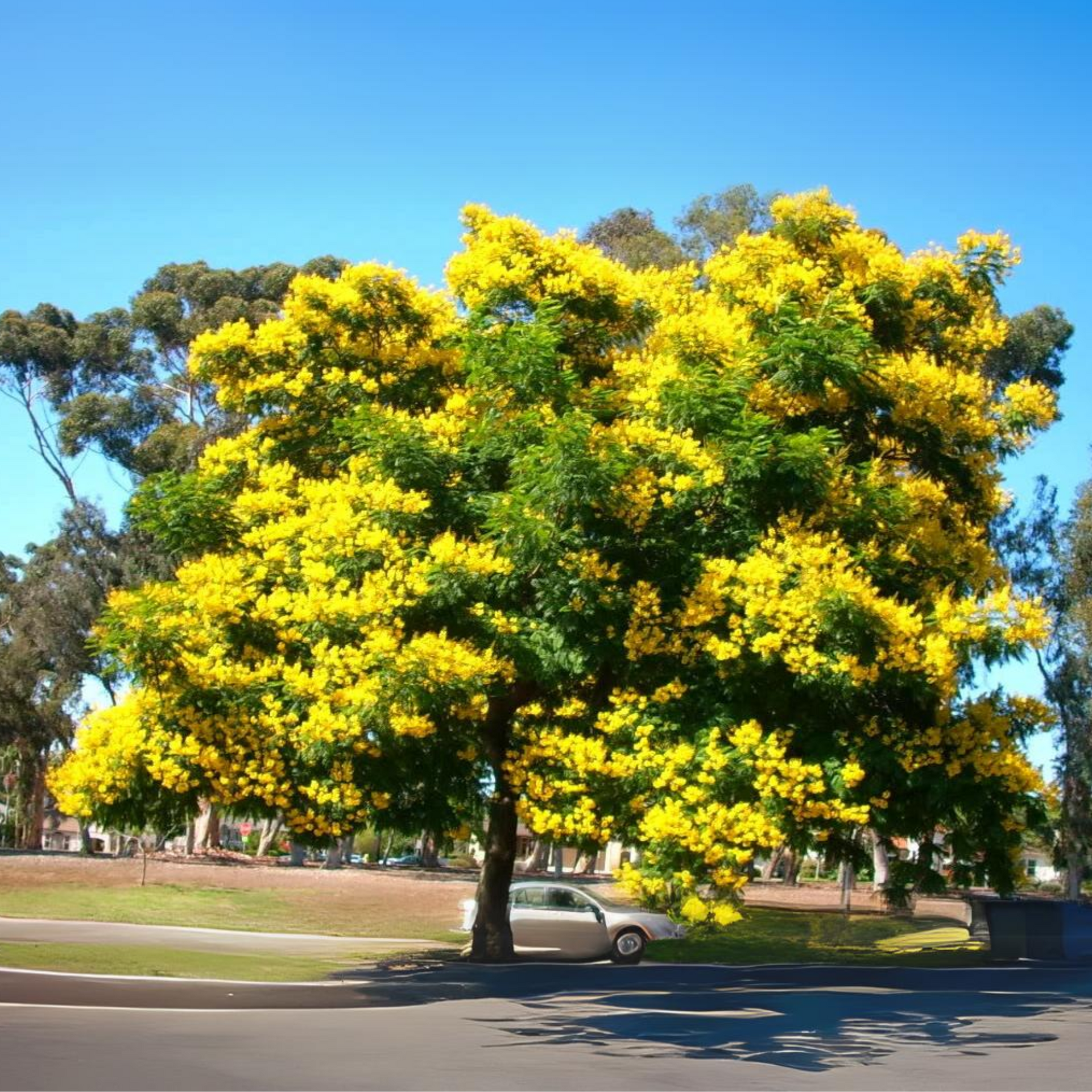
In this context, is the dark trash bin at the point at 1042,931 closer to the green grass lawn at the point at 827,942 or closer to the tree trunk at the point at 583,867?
the green grass lawn at the point at 827,942

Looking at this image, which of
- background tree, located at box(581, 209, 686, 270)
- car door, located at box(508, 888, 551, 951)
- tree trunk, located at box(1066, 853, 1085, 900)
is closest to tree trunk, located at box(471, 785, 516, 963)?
car door, located at box(508, 888, 551, 951)

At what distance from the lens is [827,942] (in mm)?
30203

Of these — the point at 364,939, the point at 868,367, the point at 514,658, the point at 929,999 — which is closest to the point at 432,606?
the point at 514,658

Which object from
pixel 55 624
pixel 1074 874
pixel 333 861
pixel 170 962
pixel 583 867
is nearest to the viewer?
pixel 170 962

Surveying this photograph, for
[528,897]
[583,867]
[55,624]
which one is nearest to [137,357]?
[55,624]

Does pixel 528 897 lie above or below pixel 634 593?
below

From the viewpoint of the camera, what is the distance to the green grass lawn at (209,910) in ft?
88.2

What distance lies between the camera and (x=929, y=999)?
17.0m

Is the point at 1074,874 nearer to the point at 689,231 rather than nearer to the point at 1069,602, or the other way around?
the point at 1069,602

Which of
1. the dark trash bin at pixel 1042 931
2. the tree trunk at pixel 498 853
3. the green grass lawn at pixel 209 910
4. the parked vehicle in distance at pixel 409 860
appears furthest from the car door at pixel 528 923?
the parked vehicle in distance at pixel 409 860

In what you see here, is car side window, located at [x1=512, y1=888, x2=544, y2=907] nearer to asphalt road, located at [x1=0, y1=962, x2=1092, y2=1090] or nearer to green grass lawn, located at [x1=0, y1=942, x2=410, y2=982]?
green grass lawn, located at [x1=0, y1=942, x2=410, y2=982]

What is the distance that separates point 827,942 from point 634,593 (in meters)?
20.0

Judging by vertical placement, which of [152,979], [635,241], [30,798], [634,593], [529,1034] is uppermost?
[635,241]

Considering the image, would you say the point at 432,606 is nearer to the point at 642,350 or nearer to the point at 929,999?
the point at 642,350
